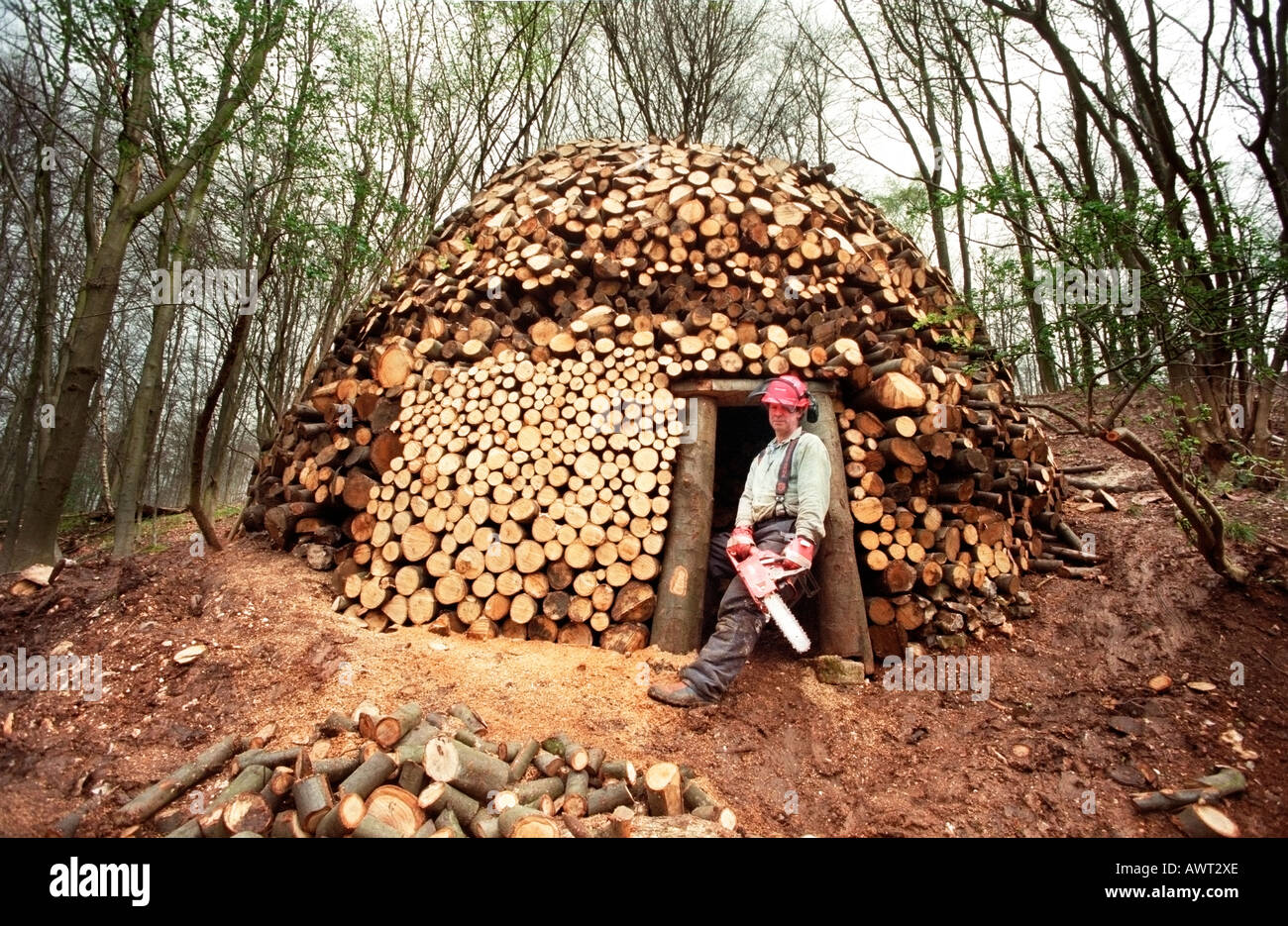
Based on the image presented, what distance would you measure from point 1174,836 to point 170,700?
4.76 m

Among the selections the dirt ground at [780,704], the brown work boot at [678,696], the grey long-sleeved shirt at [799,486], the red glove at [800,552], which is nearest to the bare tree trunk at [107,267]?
the dirt ground at [780,704]

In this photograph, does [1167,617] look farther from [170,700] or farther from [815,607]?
[170,700]

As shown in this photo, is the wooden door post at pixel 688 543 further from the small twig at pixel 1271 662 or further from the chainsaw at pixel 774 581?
the small twig at pixel 1271 662

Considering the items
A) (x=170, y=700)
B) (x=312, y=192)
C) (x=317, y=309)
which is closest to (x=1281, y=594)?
(x=170, y=700)

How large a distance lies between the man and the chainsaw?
0.05 meters

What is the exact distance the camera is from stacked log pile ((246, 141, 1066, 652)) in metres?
4.18

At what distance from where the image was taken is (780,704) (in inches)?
143

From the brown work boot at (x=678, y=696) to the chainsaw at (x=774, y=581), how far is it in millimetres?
593

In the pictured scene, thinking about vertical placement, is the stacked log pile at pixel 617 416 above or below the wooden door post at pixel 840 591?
above

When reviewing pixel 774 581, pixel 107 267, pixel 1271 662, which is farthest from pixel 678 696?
pixel 107 267

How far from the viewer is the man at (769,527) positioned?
351cm

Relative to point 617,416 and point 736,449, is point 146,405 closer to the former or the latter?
point 617,416

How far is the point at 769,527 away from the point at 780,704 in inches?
40.7

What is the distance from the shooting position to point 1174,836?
2.62 metres
